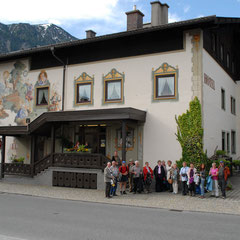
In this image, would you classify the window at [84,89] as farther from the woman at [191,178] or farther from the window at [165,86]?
the woman at [191,178]

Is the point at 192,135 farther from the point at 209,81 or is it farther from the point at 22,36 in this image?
the point at 22,36

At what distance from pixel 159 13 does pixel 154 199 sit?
13.5 meters

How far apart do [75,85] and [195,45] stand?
782 centimetres

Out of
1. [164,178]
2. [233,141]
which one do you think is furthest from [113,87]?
[233,141]

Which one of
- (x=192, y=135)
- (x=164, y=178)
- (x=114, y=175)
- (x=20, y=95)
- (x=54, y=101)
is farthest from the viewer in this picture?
(x=20, y=95)

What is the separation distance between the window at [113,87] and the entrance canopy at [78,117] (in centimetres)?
201

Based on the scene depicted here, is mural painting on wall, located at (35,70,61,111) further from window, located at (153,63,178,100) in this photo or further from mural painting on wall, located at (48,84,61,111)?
window, located at (153,63,178,100)

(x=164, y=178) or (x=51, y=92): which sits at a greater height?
(x=51, y=92)

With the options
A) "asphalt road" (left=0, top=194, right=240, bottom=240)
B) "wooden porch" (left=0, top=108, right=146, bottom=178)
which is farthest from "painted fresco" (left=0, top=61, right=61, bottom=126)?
"asphalt road" (left=0, top=194, right=240, bottom=240)

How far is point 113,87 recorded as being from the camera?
19094 mm

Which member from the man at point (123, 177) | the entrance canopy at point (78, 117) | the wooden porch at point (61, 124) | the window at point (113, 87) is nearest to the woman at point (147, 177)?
the man at point (123, 177)

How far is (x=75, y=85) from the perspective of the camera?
20344mm

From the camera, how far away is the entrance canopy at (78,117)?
16.4 meters

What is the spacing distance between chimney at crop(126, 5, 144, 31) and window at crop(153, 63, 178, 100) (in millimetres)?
5711
